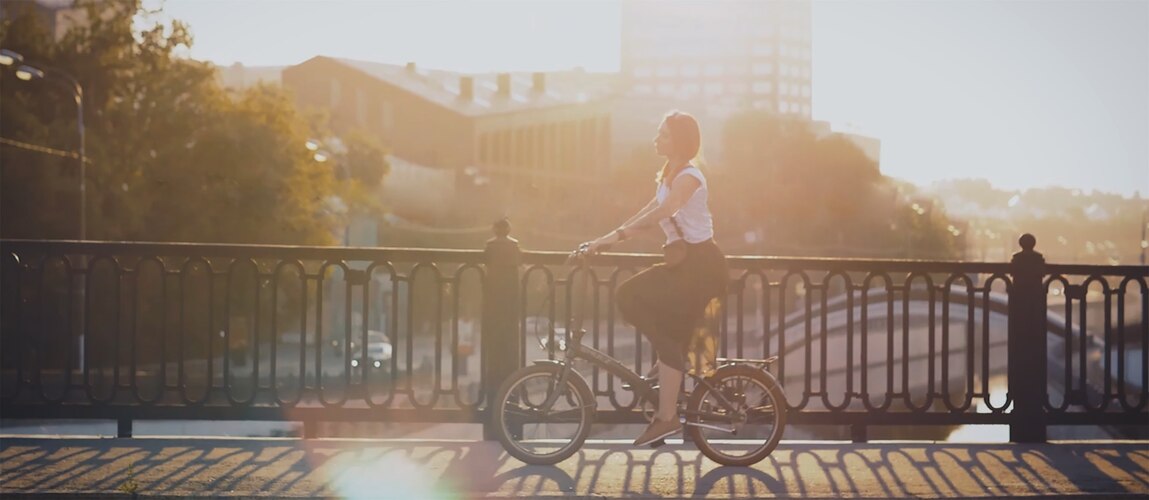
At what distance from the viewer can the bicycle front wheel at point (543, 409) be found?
26.8 ft

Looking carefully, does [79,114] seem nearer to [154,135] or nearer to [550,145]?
[154,135]

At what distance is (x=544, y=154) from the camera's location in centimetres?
10475

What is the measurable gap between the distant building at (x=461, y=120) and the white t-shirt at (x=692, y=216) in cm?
6922

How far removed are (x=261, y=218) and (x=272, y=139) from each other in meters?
2.53

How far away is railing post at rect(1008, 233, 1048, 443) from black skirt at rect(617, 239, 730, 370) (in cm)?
267

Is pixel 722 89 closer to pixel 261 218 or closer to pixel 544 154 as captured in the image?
pixel 544 154

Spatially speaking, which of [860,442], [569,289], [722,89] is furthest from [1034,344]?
[722,89]

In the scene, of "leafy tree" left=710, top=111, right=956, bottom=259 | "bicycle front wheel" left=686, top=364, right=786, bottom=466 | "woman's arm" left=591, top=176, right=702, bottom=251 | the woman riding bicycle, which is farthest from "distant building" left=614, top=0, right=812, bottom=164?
"woman's arm" left=591, top=176, right=702, bottom=251

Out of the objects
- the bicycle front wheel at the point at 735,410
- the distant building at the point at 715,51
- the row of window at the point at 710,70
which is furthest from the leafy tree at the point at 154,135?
the row of window at the point at 710,70

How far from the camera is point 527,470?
798 centimetres

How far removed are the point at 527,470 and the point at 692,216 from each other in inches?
63.9

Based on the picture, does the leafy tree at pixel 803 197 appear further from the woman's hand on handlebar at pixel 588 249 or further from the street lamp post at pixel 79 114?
the woman's hand on handlebar at pixel 588 249

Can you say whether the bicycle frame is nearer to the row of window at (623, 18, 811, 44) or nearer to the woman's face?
the woman's face

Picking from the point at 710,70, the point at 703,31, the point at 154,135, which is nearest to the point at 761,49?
the point at 703,31
